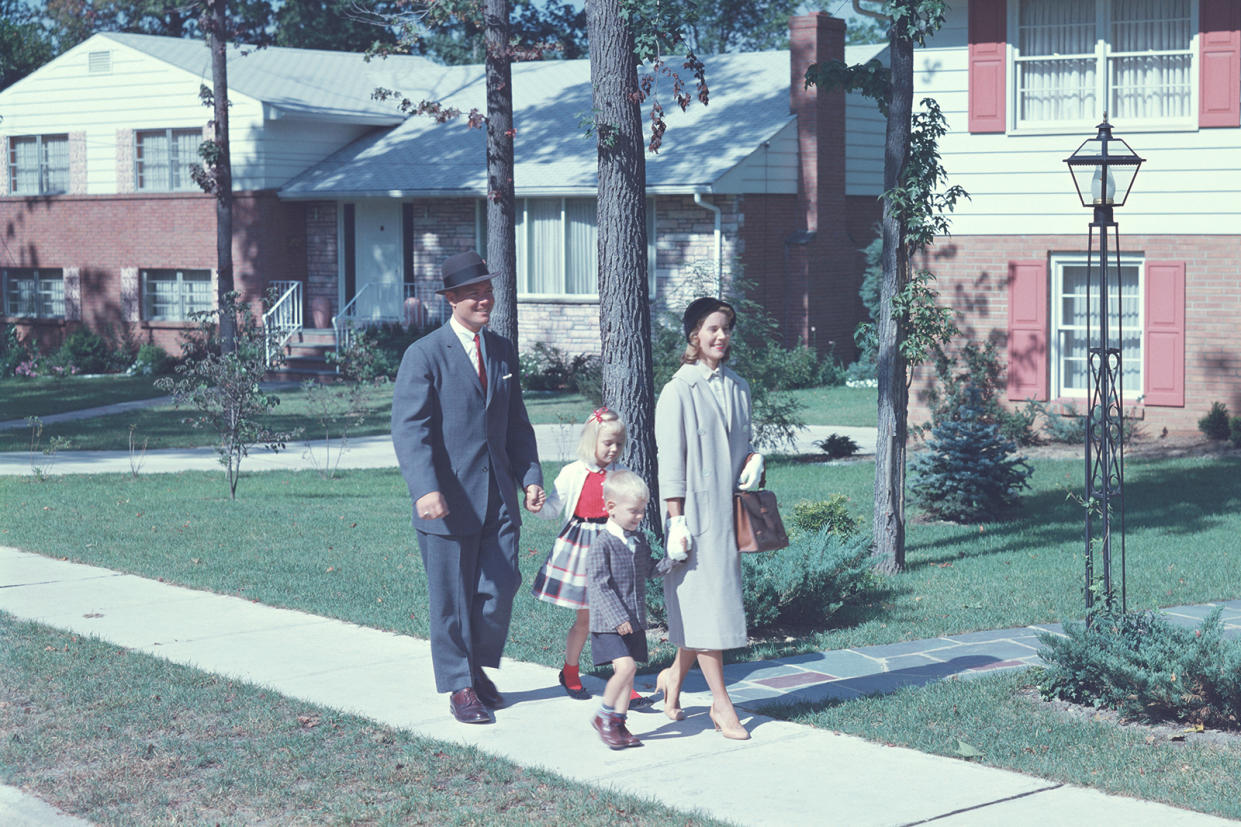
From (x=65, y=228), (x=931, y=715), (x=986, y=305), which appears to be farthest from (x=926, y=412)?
(x=65, y=228)

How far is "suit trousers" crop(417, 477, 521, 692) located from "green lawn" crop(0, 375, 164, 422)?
709 inches

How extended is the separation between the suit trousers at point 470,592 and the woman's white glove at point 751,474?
3.59 ft

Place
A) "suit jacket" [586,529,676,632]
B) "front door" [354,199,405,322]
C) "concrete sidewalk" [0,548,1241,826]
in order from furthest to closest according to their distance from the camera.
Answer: "front door" [354,199,405,322]
"suit jacket" [586,529,676,632]
"concrete sidewalk" [0,548,1241,826]

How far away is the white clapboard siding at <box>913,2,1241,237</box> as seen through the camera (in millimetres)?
16391

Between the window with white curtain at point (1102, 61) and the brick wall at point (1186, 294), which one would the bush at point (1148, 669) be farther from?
the window with white curtain at point (1102, 61)

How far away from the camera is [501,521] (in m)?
6.70

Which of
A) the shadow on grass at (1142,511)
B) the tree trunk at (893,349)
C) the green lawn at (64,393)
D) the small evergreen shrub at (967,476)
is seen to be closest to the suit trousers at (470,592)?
the tree trunk at (893,349)

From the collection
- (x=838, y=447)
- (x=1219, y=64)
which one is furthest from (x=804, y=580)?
(x=1219, y=64)

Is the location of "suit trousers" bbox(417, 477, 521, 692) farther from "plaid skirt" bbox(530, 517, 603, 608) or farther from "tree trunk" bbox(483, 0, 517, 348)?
"tree trunk" bbox(483, 0, 517, 348)

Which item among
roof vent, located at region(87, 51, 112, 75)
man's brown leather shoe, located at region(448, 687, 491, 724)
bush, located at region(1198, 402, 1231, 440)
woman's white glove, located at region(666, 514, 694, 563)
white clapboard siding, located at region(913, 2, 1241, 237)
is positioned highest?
roof vent, located at region(87, 51, 112, 75)

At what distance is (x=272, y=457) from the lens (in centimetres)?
1823

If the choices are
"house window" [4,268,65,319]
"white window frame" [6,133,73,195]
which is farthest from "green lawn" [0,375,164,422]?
"white window frame" [6,133,73,195]

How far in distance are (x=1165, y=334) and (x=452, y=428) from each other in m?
12.4

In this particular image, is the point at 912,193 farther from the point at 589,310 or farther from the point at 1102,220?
the point at 589,310
